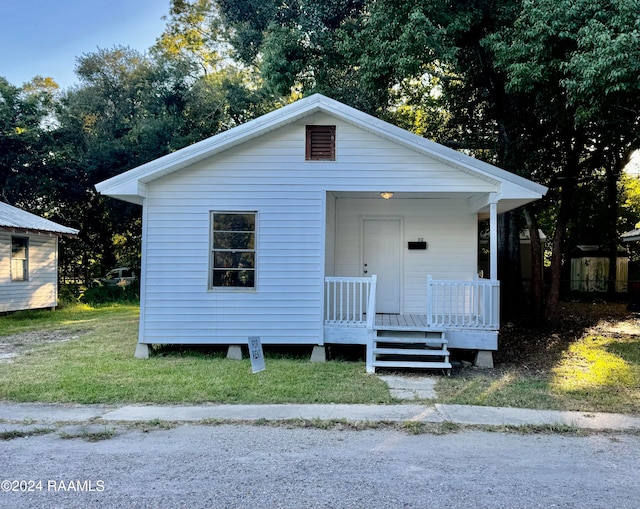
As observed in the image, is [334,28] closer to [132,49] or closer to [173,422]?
[173,422]

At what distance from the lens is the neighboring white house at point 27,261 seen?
563 inches

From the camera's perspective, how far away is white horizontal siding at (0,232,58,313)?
563 inches

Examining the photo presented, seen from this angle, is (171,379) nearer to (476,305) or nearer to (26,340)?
(476,305)

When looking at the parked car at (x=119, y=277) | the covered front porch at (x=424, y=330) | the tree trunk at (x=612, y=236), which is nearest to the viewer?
the covered front porch at (x=424, y=330)

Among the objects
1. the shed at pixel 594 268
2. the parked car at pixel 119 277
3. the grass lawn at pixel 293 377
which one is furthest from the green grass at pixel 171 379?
the shed at pixel 594 268

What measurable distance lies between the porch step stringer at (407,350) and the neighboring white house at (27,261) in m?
11.0

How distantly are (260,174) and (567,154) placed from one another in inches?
334

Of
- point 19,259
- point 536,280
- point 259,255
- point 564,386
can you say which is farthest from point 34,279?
point 564,386

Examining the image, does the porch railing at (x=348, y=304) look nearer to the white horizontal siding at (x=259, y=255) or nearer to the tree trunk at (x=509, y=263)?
the white horizontal siding at (x=259, y=255)

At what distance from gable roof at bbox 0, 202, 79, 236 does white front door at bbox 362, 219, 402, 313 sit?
32.7ft

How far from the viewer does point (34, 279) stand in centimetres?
1565

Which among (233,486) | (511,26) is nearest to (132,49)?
(511,26)

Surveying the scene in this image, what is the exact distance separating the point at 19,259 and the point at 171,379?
11.1 meters

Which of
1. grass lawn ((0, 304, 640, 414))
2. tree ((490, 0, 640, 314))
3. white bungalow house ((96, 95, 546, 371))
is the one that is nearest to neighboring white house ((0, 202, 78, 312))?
grass lawn ((0, 304, 640, 414))
